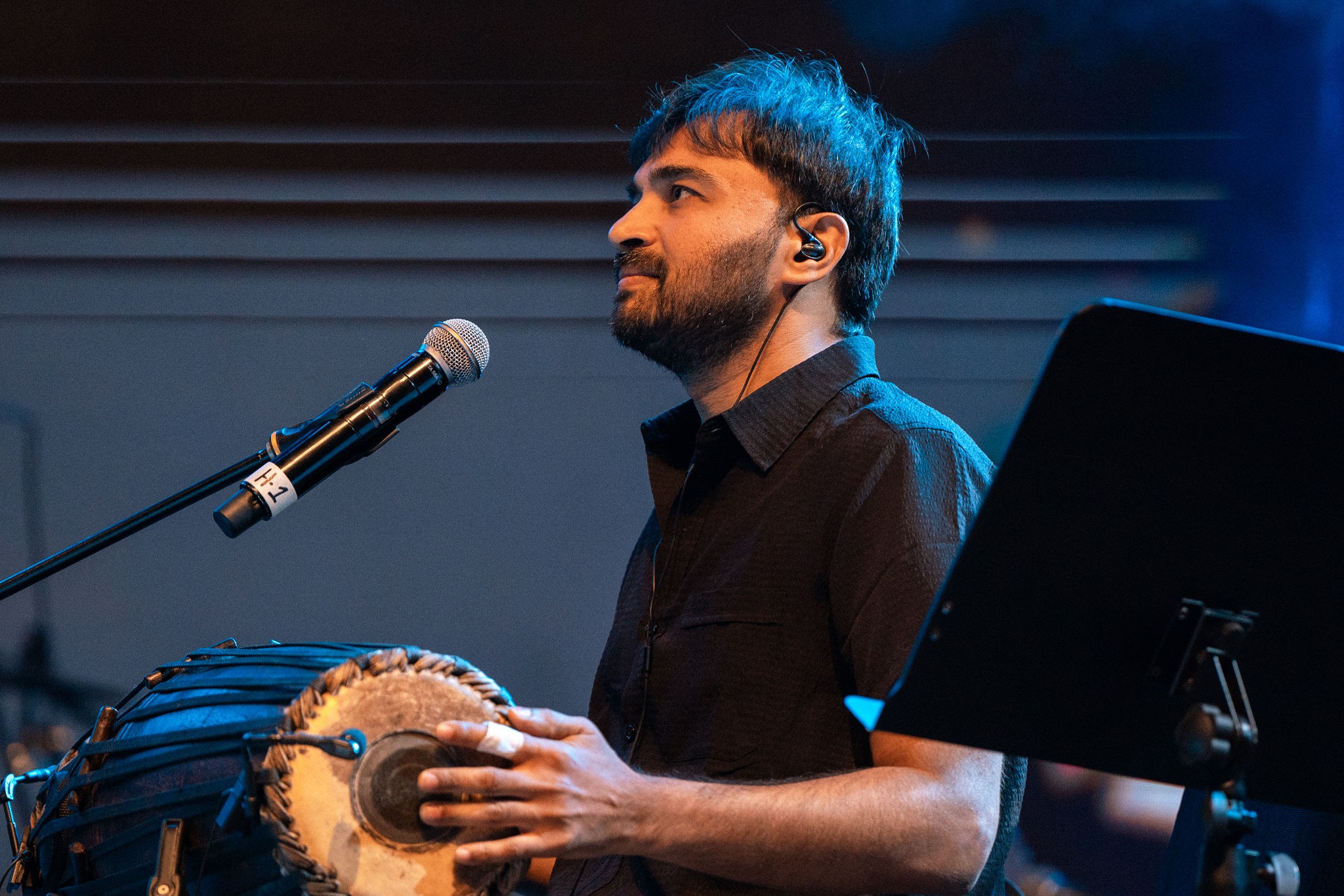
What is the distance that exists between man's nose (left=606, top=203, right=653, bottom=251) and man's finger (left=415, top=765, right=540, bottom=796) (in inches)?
40.0

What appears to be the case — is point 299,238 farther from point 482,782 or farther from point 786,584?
point 482,782

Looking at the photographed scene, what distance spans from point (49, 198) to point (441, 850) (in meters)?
2.36

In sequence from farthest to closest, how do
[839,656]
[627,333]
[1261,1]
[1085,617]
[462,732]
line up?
[1261,1] < [627,333] < [839,656] < [462,732] < [1085,617]

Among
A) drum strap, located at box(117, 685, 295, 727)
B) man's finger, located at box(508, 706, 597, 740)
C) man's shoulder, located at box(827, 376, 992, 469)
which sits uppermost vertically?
man's shoulder, located at box(827, 376, 992, 469)

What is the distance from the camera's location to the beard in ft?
6.02

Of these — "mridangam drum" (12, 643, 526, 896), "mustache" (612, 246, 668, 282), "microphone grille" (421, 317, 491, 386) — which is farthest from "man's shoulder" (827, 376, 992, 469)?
"mridangam drum" (12, 643, 526, 896)

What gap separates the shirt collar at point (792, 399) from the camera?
1705mm

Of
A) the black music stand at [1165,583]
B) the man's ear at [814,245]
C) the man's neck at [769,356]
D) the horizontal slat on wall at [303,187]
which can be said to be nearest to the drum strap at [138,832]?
the black music stand at [1165,583]

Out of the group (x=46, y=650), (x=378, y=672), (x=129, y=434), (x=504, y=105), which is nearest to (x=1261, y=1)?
(x=504, y=105)

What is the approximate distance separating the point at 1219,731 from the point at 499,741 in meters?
0.68

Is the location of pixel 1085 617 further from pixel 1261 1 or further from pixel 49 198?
pixel 49 198

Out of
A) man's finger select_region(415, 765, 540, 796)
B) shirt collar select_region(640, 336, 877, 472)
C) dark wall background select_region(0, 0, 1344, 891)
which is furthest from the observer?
dark wall background select_region(0, 0, 1344, 891)

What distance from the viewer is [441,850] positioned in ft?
3.92

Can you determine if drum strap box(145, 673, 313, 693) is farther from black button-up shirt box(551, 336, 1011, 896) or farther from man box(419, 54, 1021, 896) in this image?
black button-up shirt box(551, 336, 1011, 896)
